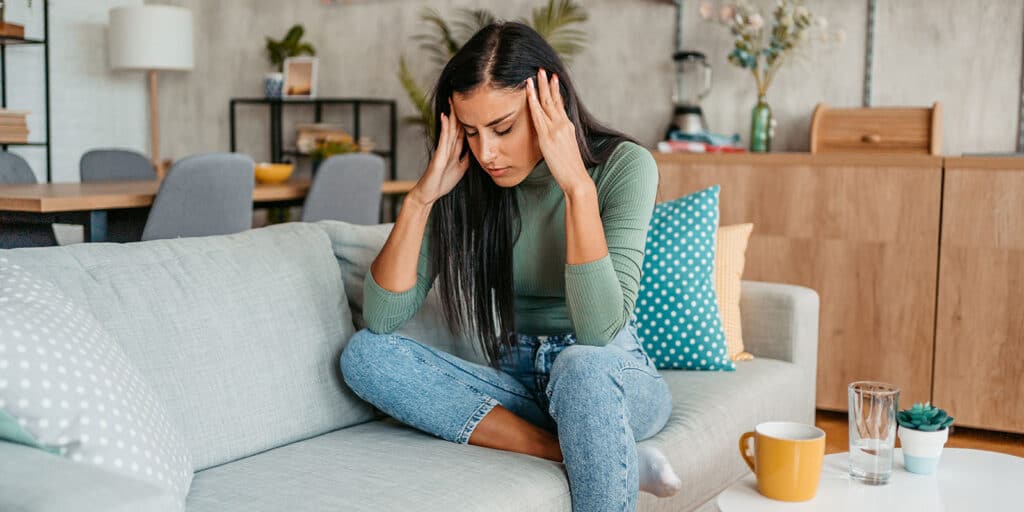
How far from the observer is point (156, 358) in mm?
1499

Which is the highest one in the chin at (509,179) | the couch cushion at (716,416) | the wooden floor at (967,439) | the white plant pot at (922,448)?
the chin at (509,179)

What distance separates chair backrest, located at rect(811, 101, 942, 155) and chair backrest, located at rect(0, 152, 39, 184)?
291cm

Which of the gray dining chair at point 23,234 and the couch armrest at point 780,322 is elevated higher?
the gray dining chair at point 23,234

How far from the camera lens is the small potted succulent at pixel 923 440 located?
1.42 m

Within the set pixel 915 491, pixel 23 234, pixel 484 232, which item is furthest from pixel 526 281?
pixel 23 234

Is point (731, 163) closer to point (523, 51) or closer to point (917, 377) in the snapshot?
point (917, 377)

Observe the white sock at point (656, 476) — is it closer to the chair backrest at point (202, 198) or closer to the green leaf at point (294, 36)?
the chair backrest at point (202, 198)

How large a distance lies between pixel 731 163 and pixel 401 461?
2127 mm

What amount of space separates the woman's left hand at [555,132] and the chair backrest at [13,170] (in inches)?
104

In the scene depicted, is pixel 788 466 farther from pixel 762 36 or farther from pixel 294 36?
pixel 294 36

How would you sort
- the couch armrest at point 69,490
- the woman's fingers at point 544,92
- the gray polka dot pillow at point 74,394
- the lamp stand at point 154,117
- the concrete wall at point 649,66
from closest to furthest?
the couch armrest at point 69,490 → the gray polka dot pillow at point 74,394 → the woman's fingers at point 544,92 → the concrete wall at point 649,66 → the lamp stand at point 154,117

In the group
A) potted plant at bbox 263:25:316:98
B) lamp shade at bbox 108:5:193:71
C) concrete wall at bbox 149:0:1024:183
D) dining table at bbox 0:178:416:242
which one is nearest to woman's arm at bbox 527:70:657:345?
dining table at bbox 0:178:416:242

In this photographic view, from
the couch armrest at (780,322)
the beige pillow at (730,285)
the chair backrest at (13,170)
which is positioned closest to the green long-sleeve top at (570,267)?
the beige pillow at (730,285)

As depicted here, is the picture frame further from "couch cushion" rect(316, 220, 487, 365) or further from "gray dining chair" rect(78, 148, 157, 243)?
"couch cushion" rect(316, 220, 487, 365)
